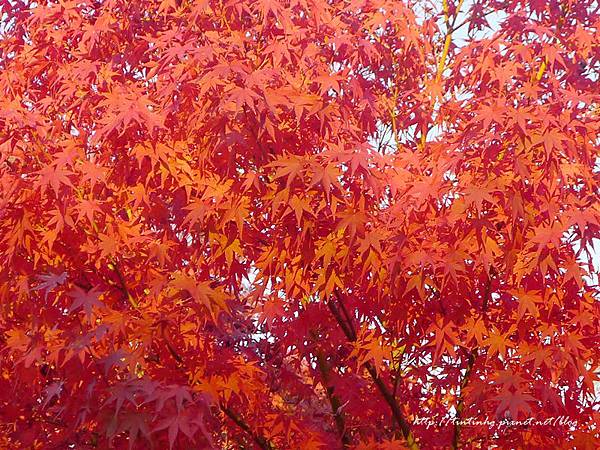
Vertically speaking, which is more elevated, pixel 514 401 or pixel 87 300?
pixel 87 300

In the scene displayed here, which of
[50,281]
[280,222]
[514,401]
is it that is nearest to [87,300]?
[50,281]

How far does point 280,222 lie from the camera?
12.7 ft

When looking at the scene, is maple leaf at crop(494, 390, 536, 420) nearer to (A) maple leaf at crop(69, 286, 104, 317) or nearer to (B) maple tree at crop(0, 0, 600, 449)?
(B) maple tree at crop(0, 0, 600, 449)

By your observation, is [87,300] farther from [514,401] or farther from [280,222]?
[514,401]

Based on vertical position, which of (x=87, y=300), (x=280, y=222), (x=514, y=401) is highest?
(x=280, y=222)

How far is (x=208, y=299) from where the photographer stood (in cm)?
345

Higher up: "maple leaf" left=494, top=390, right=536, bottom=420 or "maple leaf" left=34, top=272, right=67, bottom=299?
"maple leaf" left=34, top=272, right=67, bottom=299

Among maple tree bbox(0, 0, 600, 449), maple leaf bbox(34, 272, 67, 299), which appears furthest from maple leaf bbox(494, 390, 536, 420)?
maple leaf bbox(34, 272, 67, 299)

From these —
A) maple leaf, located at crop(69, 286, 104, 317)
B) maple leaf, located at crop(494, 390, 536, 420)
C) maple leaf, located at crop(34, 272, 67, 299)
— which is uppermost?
maple leaf, located at crop(34, 272, 67, 299)

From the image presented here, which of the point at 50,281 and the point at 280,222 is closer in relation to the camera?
the point at 50,281

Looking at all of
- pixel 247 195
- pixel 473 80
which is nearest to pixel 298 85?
pixel 247 195

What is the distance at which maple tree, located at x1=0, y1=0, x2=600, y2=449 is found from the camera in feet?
11.8

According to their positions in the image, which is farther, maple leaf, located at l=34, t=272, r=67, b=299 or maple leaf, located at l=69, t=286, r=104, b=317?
maple leaf, located at l=69, t=286, r=104, b=317

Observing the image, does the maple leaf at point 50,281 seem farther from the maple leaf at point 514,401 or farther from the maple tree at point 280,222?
the maple leaf at point 514,401
